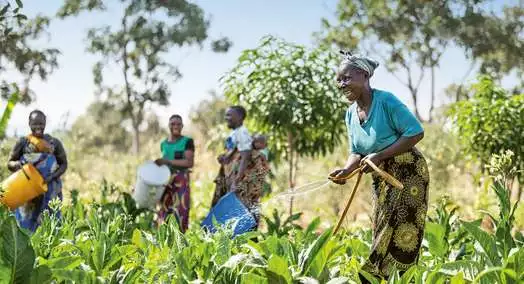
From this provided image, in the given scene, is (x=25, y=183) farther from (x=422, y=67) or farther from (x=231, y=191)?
(x=422, y=67)

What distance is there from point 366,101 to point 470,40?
65.5ft

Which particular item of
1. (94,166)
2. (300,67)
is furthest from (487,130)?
(94,166)

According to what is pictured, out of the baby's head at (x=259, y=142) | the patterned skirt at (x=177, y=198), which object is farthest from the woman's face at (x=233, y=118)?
the patterned skirt at (x=177, y=198)

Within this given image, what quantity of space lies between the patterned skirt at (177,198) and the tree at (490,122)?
9.68ft

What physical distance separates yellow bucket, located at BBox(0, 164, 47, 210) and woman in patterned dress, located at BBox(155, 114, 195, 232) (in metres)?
1.18

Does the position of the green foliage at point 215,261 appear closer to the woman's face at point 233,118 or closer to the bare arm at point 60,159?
the woman's face at point 233,118

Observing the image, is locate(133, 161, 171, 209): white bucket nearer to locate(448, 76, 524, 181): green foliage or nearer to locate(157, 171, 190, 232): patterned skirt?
locate(157, 171, 190, 232): patterned skirt

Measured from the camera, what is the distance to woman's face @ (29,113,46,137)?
592cm

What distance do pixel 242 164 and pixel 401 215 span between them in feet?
8.50

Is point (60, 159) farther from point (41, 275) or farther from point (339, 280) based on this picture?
point (339, 280)

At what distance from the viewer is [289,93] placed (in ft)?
22.7

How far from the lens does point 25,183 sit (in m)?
5.66

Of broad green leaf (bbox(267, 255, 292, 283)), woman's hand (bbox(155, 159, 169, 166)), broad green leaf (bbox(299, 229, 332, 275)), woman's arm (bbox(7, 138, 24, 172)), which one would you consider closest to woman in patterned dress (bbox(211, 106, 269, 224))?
woman's hand (bbox(155, 159, 169, 166))

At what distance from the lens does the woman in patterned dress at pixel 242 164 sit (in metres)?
5.96
